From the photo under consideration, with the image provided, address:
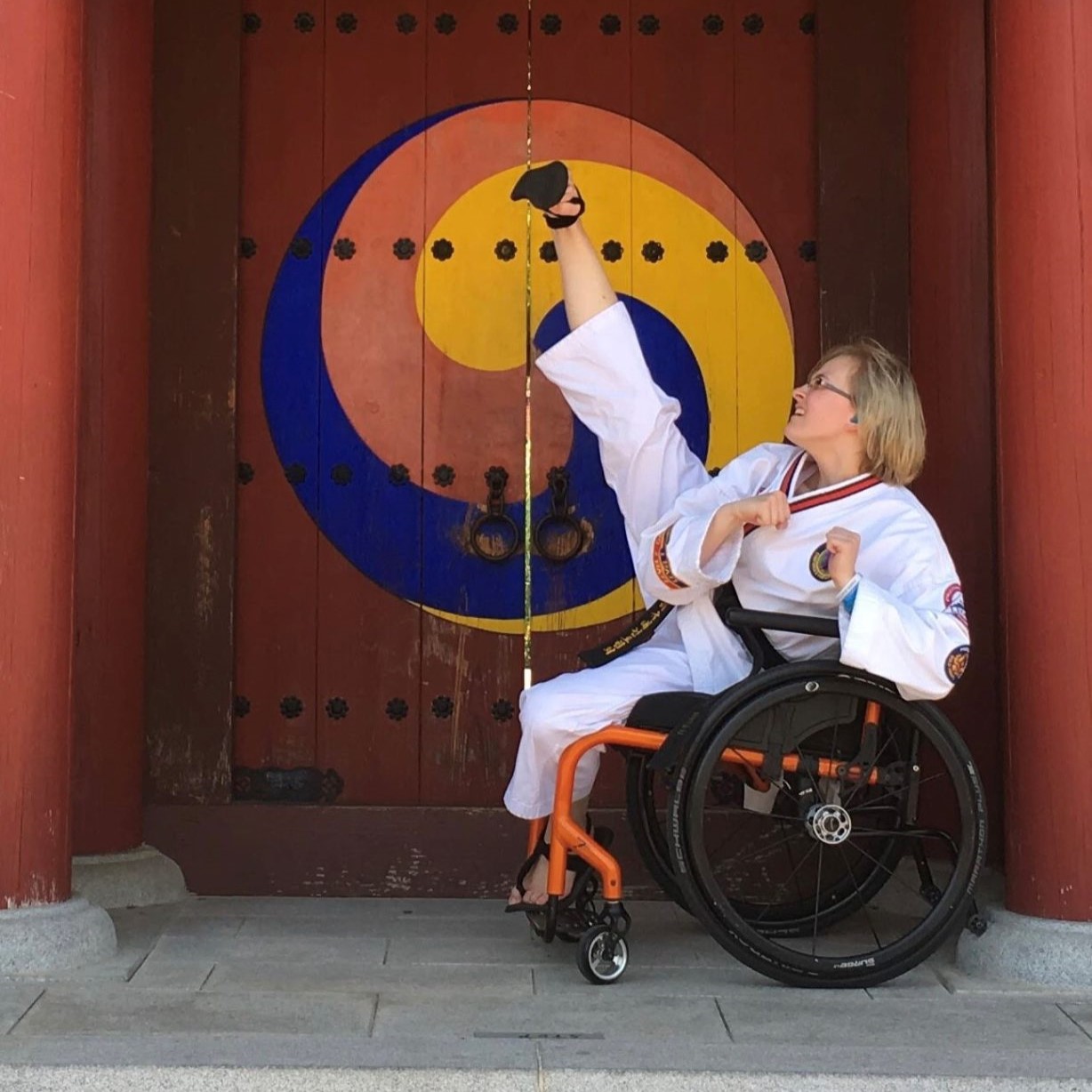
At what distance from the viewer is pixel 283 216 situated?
4.34 m

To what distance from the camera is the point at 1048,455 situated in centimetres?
335

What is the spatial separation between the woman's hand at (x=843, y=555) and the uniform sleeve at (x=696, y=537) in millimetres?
223

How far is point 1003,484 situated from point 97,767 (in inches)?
85.8

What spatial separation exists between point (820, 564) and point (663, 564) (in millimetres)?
314

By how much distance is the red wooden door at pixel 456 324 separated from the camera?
14.1 ft

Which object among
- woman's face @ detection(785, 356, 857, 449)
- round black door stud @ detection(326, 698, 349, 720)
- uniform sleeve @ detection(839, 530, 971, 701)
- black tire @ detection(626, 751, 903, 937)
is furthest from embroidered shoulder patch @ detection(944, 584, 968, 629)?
round black door stud @ detection(326, 698, 349, 720)

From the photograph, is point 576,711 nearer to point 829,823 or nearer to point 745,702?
point 745,702

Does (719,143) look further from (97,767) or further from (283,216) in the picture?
(97,767)

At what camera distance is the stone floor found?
103 inches

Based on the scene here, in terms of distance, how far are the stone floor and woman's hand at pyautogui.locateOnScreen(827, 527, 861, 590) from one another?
0.78 metres

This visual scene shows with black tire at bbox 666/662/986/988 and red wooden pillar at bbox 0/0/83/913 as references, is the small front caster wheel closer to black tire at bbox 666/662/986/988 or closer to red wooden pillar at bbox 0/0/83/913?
black tire at bbox 666/662/986/988

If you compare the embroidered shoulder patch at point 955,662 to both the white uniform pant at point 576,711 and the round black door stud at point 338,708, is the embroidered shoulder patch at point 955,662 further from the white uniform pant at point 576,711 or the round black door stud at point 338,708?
the round black door stud at point 338,708

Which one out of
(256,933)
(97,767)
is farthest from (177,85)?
(256,933)

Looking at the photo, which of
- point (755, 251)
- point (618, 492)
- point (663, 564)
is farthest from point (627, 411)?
point (755, 251)
